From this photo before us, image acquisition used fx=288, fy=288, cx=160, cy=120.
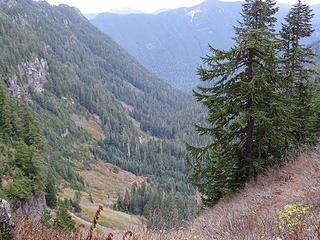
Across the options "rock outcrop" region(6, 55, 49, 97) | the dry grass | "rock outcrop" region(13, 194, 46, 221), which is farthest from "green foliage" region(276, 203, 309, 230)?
"rock outcrop" region(6, 55, 49, 97)

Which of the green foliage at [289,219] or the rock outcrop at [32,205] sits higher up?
the green foliage at [289,219]

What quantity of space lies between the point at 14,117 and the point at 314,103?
Answer: 5212 centimetres

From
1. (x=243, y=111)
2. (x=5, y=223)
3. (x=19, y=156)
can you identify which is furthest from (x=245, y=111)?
(x=19, y=156)

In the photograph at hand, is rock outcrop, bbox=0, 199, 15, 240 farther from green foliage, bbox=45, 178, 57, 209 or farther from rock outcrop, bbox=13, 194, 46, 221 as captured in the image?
green foliage, bbox=45, 178, 57, 209

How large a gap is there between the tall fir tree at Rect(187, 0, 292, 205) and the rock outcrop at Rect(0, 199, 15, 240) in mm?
9787

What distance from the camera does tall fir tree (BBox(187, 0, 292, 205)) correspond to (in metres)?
12.6

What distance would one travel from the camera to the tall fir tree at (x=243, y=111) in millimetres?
12609

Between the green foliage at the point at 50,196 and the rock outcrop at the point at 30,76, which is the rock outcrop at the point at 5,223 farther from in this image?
the rock outcrop at the point at 30,76

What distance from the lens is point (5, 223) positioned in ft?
13.7

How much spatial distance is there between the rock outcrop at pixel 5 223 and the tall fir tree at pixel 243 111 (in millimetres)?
9787

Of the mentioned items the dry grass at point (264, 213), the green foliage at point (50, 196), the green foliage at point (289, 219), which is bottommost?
the green foliage at point (50, 196)

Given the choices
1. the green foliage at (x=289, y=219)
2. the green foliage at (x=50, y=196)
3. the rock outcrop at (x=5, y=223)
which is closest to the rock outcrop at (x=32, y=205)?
the green foliage at (x=50, y=196)

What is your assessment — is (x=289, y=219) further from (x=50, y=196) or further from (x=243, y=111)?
(x=50, y=196)

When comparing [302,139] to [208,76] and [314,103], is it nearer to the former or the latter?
[314,103]
